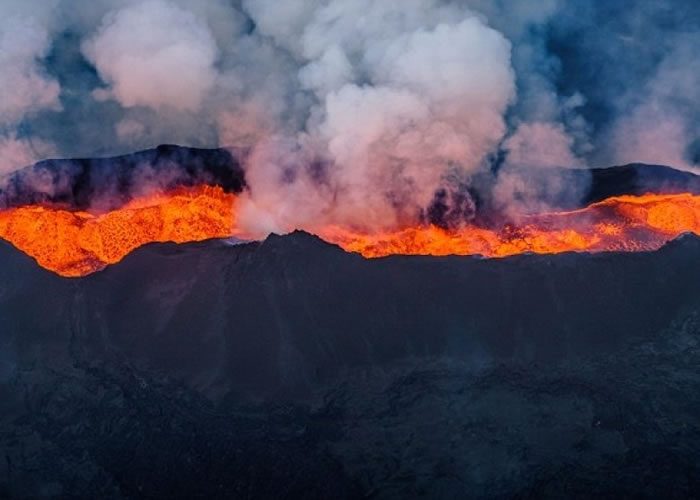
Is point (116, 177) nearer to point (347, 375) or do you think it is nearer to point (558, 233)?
point (347, 375)

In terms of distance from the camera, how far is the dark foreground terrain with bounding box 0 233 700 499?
11.8m

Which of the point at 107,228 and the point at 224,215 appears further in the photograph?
the point at 224,215

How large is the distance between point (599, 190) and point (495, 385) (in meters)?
7.15

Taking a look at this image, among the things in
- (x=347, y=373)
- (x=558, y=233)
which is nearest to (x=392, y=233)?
(x=558, y=233)

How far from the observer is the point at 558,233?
16.4m

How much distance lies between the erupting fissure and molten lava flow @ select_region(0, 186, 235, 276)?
0.02m

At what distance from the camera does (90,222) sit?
664 inches

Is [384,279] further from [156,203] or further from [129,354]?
[156,203]

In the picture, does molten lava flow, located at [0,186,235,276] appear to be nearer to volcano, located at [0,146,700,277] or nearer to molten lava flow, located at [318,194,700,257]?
volcano, located at [0,146,700,277]

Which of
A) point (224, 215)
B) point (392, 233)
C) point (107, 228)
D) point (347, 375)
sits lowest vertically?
point (347, 375)

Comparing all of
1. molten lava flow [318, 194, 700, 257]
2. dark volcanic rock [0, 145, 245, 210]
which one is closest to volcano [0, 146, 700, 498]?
molten lava flow [318, 194, 700, 257]

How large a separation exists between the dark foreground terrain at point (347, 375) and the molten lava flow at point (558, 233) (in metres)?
0.98

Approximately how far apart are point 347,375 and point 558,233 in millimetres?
6158

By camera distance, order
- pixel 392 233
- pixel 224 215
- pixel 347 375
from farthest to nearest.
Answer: pixel 224 215 < pixel 392 233 < pixel 347 375
